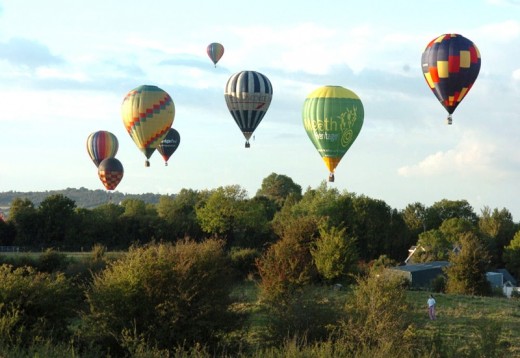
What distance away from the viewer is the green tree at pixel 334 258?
54531 mm

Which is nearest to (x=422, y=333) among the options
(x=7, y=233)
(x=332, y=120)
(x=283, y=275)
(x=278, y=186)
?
(x=283, y=275)

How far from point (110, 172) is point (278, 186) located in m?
54.0

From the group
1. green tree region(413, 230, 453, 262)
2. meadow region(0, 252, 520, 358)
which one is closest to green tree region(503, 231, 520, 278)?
green tree region(413, 230, 453, 262)

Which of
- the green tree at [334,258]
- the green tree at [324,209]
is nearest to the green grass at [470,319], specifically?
the green tree at [334,258]

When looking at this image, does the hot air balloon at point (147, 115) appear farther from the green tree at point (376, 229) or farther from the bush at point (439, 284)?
the bush at point (439, 284)

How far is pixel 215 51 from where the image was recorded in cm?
9338

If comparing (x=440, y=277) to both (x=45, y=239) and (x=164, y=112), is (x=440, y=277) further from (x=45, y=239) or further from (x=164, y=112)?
(x=45, y=239)

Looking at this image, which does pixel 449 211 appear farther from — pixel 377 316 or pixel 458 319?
pixel 377 316

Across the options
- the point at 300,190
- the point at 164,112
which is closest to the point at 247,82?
the point at 164,112

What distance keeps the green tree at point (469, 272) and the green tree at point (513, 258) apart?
119 feet

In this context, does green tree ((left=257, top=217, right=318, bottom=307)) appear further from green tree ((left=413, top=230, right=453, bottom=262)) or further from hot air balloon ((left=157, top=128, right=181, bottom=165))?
hot air balloon ((left=157, top=128, right=181, bottom=165))

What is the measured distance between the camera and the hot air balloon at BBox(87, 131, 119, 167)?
10657 cm

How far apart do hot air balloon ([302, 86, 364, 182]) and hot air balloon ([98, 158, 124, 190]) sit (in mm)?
46174

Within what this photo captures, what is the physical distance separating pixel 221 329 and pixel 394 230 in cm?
6092
